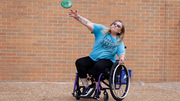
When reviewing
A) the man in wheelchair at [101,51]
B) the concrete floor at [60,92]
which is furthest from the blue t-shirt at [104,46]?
the concrete floor at [60,92]

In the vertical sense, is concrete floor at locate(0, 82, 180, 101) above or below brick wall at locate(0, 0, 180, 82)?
below

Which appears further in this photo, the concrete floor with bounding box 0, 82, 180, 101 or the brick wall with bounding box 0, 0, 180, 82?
the brick wall with bounding box 0, 0, 180, 82

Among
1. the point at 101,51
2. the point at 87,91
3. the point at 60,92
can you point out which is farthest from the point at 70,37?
the point at 87,91

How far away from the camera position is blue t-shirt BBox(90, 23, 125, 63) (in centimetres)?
516

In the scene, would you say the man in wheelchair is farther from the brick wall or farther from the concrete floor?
the brick wall

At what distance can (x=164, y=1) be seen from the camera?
7.87 m

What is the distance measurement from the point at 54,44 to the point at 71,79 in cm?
90

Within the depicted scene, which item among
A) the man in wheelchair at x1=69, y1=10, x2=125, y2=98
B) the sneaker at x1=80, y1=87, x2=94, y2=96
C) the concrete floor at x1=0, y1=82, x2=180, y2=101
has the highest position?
the man in wheelchair at x1=69, y1=10, x2=125, y2=98

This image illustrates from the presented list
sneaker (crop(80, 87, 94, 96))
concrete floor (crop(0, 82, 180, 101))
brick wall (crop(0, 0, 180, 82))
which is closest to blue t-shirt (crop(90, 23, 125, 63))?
sneaker (crop(80, 87, 94, 96))

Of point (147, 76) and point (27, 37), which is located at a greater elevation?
point (27, 37)

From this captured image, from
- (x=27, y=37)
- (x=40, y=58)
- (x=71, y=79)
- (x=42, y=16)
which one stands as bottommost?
(x=71, y=79)

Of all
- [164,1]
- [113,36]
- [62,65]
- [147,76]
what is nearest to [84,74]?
[113,36]

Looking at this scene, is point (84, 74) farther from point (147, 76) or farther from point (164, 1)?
point (164, 1)

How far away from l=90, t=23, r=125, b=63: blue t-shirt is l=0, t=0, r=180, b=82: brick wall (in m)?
2.44
